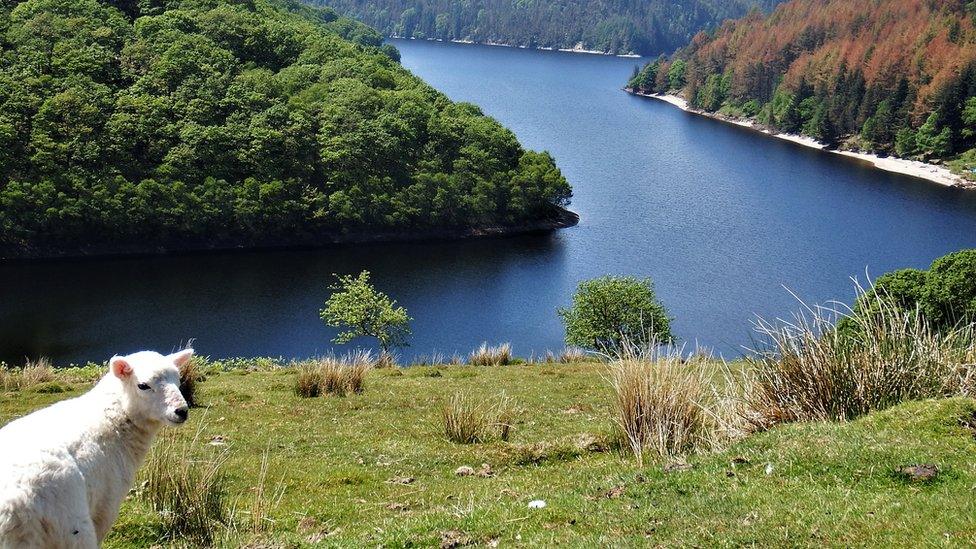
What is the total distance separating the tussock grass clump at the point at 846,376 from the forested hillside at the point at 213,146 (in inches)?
2503

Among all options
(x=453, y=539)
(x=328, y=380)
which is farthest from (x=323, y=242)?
(x=453, y=539)

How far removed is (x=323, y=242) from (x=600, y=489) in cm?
6703

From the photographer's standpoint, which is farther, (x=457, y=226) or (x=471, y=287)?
(x=457, y=226)

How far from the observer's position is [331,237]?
75.1 meters

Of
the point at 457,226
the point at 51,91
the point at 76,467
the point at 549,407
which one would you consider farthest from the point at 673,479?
the point at 51,91

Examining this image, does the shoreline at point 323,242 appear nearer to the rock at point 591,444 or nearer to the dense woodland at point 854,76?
the rock at point 591,444

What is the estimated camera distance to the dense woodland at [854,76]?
12350cm

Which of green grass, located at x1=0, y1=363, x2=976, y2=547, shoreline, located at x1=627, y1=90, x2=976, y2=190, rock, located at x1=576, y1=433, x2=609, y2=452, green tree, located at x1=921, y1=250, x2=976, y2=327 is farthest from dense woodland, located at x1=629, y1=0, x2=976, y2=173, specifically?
green grass, located at x1=0, y1=363, x2=976, y2=547

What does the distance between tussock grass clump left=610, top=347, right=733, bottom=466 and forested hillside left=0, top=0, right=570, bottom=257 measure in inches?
2478

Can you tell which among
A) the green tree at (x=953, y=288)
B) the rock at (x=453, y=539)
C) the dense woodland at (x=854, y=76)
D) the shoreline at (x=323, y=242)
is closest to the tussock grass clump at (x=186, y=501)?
the rock at (x=453, y=539)

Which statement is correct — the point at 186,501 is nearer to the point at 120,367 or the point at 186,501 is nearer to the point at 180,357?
the point at 180,357

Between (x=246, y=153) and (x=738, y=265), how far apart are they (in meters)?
42.8

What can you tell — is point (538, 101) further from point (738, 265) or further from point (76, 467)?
point (76, 467)

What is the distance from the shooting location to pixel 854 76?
143 meters
